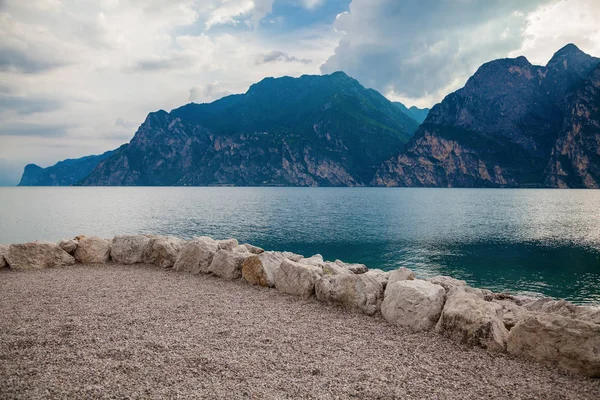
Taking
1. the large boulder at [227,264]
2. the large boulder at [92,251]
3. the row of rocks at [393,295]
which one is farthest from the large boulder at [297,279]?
the large boulder at [92,251]

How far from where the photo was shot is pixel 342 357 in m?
8.66

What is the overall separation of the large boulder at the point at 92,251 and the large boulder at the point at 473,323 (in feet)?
56.2

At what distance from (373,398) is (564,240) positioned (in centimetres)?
6072

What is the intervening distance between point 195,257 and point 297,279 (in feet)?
20.5

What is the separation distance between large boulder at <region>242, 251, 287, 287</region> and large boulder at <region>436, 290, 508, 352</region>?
23.4 ft

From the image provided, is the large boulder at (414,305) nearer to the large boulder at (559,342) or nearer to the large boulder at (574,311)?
the large boulder at (559,342)

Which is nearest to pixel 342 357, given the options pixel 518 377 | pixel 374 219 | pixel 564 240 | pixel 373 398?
pixel 373 398

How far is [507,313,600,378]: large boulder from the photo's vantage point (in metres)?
8.02

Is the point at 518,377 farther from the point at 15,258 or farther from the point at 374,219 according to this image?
the point at 374,219

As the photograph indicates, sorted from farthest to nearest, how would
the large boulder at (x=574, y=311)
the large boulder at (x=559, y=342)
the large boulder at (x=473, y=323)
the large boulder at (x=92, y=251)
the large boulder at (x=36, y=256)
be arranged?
the large boulder at (x=92, y=251) < the large boulder at (x=36, y=256) < the large boulder at (x=574, y=311) < the large boulder at (x=473, y=323) < the large boulder at (x=559, y=342)

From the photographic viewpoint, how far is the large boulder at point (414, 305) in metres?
10.6

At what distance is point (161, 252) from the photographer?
18516 millimetres

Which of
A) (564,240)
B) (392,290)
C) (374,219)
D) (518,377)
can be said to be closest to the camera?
(518,377)

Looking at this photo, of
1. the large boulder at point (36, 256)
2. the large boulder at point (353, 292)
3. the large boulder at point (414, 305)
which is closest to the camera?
the large boulder at point (414, 305)
